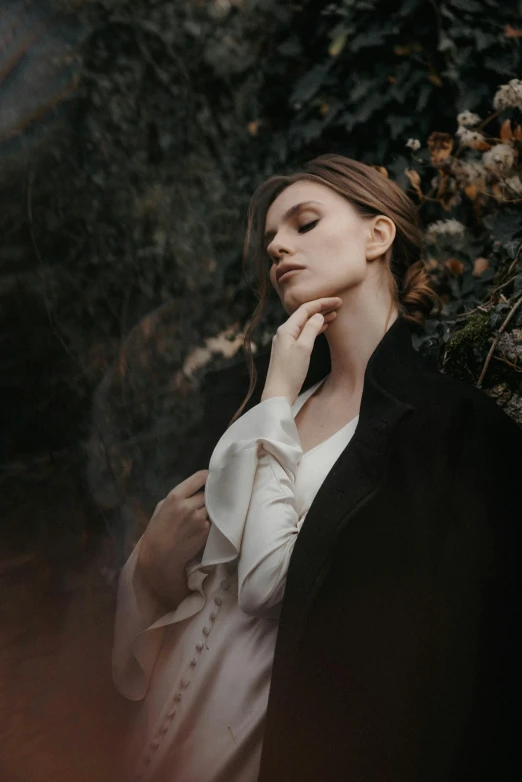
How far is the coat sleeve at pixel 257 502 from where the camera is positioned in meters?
1.23

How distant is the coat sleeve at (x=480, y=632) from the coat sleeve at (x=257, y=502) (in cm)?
28

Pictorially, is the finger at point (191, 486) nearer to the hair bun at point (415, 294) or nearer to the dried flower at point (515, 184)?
the hair bun at point (415, 294)

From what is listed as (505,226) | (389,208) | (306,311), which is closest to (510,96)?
(505,226)

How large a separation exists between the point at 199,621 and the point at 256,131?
1.58 metres

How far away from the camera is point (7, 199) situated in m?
1.62

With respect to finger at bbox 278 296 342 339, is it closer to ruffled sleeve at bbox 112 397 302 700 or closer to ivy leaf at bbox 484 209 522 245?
ruffled sleeve at bbox 112 397 302 700

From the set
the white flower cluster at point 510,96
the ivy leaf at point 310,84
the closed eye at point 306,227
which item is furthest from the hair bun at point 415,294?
the ivy leaf at point 310,84

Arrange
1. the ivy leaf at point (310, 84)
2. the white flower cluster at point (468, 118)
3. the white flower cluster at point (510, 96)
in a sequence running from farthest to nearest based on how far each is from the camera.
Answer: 1. the ivy leaf at point (310, 84)
2. the white flower cluster at point (468, 118)
3. the white flower cluster at point (510, 96)

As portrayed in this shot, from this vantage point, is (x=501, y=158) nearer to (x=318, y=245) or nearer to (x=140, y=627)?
(x=318, y=245)

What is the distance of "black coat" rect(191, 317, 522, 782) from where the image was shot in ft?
3.91

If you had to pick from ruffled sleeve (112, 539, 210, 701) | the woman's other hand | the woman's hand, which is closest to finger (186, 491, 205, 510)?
the woman's other hand

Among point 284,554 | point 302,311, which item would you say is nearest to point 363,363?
point 302,311

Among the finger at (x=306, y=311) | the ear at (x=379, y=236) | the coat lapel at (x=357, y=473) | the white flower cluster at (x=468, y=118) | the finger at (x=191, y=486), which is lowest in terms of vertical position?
the finger at (x=191, y=486)

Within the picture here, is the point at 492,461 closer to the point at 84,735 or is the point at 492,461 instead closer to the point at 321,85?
the point at 84,735
